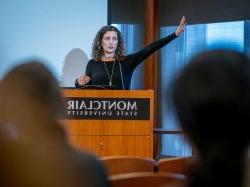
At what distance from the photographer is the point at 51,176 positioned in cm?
118

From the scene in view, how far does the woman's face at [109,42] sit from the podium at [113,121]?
0.85 m

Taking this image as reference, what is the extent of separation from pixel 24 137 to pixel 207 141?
1.66 ft

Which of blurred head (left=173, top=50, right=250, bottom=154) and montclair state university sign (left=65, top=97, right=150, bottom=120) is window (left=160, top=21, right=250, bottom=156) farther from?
blurred head (left=173, top=50, right=250, bottom=154)

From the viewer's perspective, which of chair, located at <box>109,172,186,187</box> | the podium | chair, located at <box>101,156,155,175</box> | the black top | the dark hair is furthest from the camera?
the black top

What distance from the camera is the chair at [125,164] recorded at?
72.1 inches

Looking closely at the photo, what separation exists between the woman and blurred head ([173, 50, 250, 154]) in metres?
2.78

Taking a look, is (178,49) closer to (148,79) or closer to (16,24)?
(148,79)

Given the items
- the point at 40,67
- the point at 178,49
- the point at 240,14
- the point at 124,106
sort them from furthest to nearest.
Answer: the point at 178,49 → the point at 240,14 → the point at 124,106 → the point at 40,67

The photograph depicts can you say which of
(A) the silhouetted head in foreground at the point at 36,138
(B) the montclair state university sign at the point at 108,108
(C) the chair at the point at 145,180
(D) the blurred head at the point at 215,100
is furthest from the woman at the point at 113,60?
(D) the blurred head at the point at 215,100

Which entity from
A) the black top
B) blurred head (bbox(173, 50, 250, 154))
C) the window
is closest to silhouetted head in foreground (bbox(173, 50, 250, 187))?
blurred head (bbox(173, 50, 250, 154))

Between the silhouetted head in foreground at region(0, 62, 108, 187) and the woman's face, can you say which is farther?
the woman's face

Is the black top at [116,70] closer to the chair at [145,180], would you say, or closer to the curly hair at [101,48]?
the curly hair at [101,48]

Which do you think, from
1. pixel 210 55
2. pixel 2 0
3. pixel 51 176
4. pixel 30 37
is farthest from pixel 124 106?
pixel 2 0

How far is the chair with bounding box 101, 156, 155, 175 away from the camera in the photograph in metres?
1.83
